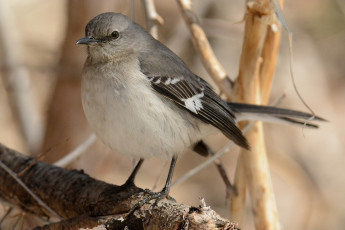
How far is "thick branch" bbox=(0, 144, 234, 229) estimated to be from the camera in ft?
6.93

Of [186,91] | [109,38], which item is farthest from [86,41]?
[186,91]

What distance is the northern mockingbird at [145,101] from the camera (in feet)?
8.88

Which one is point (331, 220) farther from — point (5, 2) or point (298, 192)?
point (5, 2)

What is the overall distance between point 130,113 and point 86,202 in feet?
1.75

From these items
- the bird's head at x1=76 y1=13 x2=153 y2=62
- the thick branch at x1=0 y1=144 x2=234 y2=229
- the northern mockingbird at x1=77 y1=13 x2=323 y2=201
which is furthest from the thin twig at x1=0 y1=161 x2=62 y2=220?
the bird's head at x1=76 y1=13 x2=153 y2=62

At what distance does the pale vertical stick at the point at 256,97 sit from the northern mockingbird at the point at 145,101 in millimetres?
119

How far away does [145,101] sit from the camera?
272cm

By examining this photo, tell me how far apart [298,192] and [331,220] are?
43 centimetres

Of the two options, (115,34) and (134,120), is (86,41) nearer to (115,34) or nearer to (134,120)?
(115,34)

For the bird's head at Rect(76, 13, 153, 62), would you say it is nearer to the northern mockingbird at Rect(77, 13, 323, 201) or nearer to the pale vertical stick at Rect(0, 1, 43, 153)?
the northern mockingbird at Rect(77, 13, 323, 201)

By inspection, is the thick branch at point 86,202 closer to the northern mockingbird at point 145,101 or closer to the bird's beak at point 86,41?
the northern mockingbird at point 145,101

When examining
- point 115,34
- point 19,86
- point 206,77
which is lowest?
point 115,34

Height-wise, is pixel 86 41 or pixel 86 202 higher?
pixel 86 41

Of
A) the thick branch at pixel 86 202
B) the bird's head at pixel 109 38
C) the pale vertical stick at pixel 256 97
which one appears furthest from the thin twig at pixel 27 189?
the pale vertical stick at pixel 256 97
